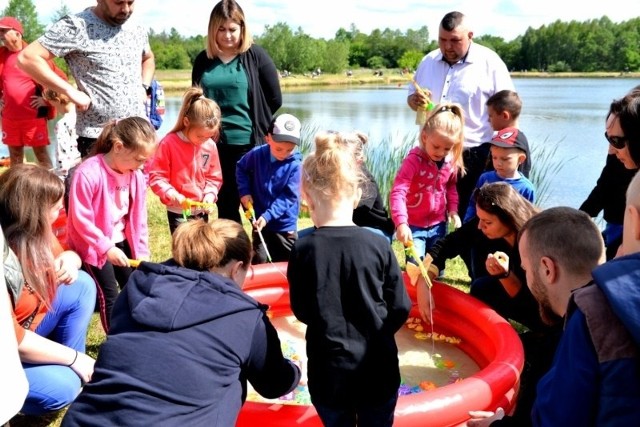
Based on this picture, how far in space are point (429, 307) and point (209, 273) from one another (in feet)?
6.20


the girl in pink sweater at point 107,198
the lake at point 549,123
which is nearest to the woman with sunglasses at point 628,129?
the girl in pink sweater at point 107,198

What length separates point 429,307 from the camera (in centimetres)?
334

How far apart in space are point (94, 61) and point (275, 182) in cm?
Answer: 129

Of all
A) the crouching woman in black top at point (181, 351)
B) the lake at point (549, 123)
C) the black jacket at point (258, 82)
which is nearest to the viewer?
the crouching woman in black top at point (181, 351)

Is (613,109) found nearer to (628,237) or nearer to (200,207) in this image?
(628,237)

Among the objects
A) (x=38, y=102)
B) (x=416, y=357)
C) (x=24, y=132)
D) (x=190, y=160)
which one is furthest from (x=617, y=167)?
(x=24, y=132)

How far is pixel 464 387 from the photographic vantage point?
7.17 ft

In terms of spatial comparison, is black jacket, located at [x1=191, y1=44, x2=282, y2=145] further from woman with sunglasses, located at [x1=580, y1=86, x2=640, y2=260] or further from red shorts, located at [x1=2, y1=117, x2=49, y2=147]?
red shorts, located at [x1=2, y1=117, x2=49, y2=147]

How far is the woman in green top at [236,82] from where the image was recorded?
3.83 m

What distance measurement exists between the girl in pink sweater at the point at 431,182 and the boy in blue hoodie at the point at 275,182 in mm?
664

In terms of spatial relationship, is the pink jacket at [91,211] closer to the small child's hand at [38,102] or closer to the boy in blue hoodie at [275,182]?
the boy in blue hoodie at [275,182]

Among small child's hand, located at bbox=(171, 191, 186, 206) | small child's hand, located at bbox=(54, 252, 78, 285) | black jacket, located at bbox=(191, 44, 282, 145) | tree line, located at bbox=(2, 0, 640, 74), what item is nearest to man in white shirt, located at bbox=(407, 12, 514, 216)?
black jacket, located at bbox=(191, 44, 282, 145)

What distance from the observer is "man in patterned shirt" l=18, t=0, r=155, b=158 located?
3281 mm

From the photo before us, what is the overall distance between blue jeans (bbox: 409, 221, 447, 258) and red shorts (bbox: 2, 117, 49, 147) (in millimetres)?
4815
